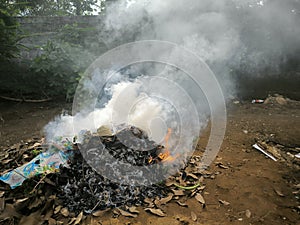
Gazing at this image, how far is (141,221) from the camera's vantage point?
246cm

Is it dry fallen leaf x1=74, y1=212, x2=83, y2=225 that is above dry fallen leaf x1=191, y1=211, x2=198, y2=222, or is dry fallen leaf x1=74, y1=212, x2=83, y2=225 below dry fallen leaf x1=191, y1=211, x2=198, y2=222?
above

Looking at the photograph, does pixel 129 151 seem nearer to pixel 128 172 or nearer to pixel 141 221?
pixel 128 172

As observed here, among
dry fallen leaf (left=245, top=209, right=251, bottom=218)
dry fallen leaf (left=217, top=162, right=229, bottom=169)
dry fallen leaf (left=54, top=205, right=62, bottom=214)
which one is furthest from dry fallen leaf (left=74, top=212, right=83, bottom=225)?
dry fallen leaf (left=217, top=162, right=229, bottom=169)

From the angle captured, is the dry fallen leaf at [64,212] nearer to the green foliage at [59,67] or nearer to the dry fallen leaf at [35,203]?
the dry fallen leaf at [35,203]

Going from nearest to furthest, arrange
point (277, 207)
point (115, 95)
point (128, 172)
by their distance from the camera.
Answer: point (277, 207) → point (128, 172) → point (115, 95)

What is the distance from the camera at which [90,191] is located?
2.77m

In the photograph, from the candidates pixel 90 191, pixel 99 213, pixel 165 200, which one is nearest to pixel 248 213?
pixel 165 200

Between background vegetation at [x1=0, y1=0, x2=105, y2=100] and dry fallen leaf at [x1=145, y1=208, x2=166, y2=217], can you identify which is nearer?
dry fallen leaf at [x1=145, y1=208, x2=166, y2=217]

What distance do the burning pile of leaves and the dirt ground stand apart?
11cm

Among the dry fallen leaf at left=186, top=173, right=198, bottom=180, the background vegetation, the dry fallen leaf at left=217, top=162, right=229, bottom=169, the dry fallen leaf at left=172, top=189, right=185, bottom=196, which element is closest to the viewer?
the dry fallen leaf at left=172, top=189, right=185, bottom=196

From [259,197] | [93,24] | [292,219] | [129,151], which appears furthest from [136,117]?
[93,24]

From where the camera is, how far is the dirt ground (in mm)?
2473

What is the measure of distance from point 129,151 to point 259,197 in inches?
70.2

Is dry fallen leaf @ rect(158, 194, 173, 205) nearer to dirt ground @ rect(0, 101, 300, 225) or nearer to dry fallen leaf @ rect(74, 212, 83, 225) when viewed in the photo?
dirt ground @ rect(0, 101, 300, 225)
